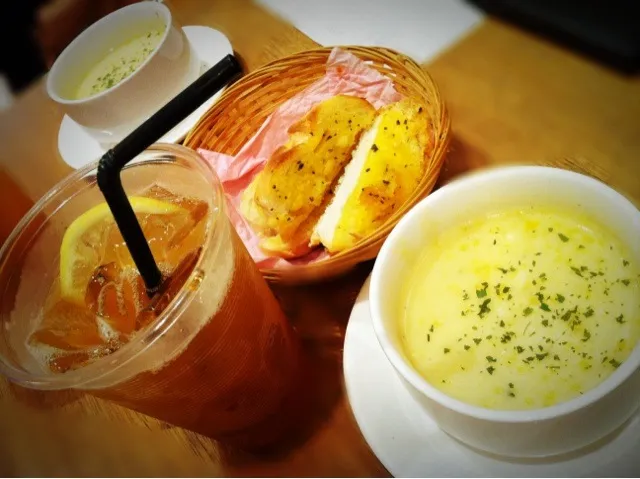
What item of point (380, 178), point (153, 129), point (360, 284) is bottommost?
point (360, 284)

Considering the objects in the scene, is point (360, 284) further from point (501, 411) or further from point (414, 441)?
point (501, 411)

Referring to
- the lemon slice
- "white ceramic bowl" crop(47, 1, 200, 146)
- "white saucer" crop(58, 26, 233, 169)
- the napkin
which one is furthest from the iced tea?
"white saucer" crop(58, 26, 233, 169)

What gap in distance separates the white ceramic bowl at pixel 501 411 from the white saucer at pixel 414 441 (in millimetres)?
27

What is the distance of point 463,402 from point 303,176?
1.75 feet

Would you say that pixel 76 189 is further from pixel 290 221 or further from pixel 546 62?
pixel 546 62

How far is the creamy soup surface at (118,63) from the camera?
1.36m

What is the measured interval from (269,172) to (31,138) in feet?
2.62

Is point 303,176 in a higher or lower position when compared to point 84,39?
lower

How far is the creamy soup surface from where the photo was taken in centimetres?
136

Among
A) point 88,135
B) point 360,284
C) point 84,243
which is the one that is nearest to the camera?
point 84,243

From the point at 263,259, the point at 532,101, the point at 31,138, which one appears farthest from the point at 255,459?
the point at 31,138

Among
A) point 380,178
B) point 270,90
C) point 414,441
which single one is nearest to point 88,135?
point 270,90

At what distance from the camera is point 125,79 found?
3.87 ft

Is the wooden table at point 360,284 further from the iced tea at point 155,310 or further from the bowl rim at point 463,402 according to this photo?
the bowl rim at point 463,402
